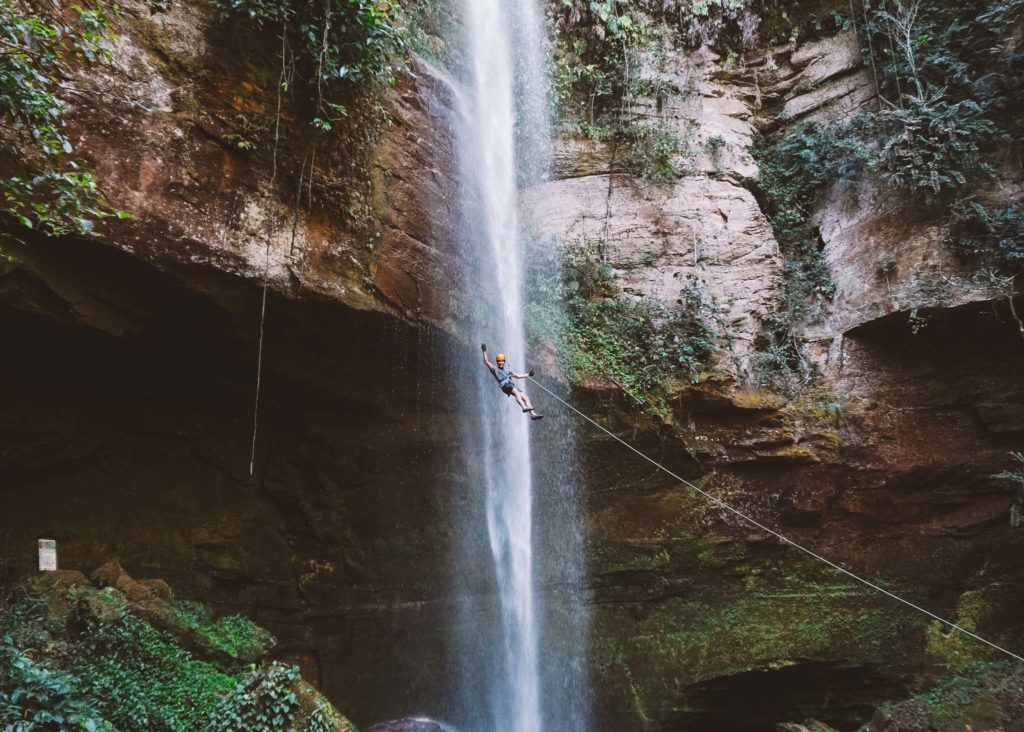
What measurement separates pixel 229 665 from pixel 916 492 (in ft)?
28.6

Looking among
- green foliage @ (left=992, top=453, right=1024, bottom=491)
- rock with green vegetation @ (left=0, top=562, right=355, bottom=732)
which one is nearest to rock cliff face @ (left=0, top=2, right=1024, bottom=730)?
green foliage @ (left=992, top=453, right=1024, bottom=491)

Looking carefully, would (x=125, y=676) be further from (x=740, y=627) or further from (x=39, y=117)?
(x=740, y=627)

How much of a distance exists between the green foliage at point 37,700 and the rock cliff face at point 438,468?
2.83m

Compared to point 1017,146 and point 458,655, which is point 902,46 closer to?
point 1017,146

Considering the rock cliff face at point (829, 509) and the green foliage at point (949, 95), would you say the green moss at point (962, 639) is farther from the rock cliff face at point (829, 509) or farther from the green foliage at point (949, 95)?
the green foliage at point (949, 95)

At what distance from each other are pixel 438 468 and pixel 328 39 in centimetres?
552

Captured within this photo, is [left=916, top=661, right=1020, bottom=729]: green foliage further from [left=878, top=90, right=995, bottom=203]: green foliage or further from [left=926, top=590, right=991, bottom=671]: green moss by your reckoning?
[left=878, top=90, right=995, bottom=203]: green foliage

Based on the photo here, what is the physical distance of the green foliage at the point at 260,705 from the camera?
17.6 feet

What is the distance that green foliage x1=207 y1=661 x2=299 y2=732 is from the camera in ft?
17.6

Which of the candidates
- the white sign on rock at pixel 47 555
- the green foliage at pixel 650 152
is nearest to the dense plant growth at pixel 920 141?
the green foliage at pixel 650 152

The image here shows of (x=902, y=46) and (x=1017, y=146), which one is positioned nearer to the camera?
(x=1017, y=146)

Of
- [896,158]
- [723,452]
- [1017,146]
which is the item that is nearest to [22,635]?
[723,452]

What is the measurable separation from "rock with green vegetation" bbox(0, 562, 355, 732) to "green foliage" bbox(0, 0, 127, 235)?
3277 mm

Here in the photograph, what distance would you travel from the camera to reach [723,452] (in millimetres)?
8570
